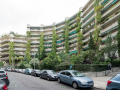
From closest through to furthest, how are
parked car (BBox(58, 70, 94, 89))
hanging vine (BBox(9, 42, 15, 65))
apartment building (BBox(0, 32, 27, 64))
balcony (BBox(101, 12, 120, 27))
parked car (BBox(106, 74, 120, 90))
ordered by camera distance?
parked car (BBox(106, 74, 120, 90))
parked car (BBox(58, 70, 94, 89))
balcony (BBox(101, 12, 120, 27))
hanging vine (BBox(9, 42, 15, 65))
apartment building (BBox(0, 32, 27, 64))

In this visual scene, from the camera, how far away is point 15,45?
6375 cm

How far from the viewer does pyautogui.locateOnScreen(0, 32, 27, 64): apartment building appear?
63969 millimetres

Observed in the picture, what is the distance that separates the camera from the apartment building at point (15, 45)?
63969mm

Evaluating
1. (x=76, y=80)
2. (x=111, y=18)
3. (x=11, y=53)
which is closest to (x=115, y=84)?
(x=76, y=80)

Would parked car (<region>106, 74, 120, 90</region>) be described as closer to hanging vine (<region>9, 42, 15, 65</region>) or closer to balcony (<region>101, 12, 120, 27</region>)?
balcony (<region>101, 12, 120, 27</region>)

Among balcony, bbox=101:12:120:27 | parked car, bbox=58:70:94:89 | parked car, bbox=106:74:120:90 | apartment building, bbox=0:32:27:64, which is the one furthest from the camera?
apartment building, bbox=0:32:27:64

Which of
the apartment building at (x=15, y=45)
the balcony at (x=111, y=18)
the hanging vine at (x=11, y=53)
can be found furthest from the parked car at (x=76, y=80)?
the apartment building at (x=15, y=45)

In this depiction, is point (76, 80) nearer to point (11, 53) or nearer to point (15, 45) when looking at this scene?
point (11, 53)

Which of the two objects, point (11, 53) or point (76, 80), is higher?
point (11, 53)

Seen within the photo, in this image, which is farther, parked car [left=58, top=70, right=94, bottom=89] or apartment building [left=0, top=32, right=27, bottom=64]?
apartment building [left=0, top=32, right=27, bottom=64]

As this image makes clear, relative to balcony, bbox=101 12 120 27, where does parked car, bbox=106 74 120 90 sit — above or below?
below

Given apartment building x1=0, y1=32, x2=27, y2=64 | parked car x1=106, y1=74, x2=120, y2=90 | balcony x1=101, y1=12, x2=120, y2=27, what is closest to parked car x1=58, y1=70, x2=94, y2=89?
parked car x1=106, y1=74, x2=120, y2=90

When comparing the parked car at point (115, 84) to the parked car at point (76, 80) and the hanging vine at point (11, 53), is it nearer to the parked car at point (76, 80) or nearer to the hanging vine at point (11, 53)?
the parked car at point (76, 80)

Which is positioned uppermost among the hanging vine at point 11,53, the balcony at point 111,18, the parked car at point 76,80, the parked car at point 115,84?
the balcony at point 111,18
